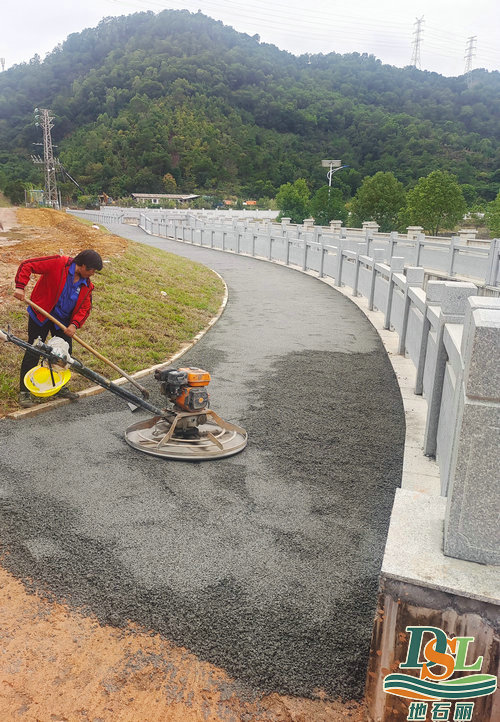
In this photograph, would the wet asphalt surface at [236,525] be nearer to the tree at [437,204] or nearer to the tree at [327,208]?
the tree at [437,204]

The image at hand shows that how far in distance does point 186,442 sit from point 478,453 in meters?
3.34

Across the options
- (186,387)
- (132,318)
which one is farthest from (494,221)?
(186,387)

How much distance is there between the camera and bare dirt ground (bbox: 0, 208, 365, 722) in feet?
8.22

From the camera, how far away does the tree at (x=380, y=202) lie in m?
50.3

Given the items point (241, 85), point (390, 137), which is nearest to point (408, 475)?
point (390, 137)

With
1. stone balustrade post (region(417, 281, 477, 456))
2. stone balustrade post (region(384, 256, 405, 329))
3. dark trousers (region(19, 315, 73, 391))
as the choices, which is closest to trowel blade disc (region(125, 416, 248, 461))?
dark trousers (region(19, 315, 73, 391))

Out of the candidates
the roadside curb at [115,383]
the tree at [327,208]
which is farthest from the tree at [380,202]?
the roadside curb at [115,383]

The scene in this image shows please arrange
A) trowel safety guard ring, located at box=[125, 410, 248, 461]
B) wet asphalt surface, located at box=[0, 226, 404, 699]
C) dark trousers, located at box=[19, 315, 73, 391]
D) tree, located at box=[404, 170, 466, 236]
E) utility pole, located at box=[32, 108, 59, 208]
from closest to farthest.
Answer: wet asphalt surface, located at box=[0, 226, 404, 699], trowel safety guard ring, located at box=[125, 410, 248, 461], dark trousers, located at box=[19, 315, 73, 391], tree, located at box=[404, 170, 466, 236], utility pole, located at box=[32, 108, 59, 208]

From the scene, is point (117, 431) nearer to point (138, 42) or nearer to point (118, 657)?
point (118, 657)

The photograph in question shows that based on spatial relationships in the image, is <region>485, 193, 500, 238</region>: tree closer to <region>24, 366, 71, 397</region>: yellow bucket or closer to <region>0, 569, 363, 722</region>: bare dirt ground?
<region>24, 366, 71, 397</region>: yellow bucket

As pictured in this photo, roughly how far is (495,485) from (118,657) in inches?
75.6

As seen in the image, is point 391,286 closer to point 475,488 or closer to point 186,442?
point 186,442

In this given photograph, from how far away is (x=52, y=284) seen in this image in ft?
19.2

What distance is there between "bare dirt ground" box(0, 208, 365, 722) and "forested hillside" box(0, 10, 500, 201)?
263 ft
